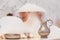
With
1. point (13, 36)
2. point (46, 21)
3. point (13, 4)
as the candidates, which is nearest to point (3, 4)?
point (13, 4)

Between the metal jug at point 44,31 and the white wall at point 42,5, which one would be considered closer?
the metal jug at point 44,31

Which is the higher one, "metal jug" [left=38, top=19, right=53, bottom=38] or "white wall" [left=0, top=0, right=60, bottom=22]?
"white wall" [left=0, top=0, right=60, bottom=22]

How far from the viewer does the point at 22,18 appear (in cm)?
215

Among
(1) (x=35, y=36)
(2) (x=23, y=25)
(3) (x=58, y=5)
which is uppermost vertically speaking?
(3) (x=58, y=5)

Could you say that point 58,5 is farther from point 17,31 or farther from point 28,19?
point 17,31

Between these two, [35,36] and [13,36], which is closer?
[13,36]

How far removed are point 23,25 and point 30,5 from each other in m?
0.26

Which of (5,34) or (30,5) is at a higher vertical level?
(30,5)

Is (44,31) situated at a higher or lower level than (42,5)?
lower

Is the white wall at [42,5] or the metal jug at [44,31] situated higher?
the white wall at [42,5]

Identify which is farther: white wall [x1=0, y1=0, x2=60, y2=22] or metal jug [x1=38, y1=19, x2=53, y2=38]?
white wall [x1=0, y1=0, x2=60, y2=22]

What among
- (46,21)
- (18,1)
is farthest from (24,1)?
(46,21)

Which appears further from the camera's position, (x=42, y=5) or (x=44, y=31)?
(x=42, y=5)

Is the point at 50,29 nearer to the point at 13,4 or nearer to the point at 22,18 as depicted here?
the point at 22,18
